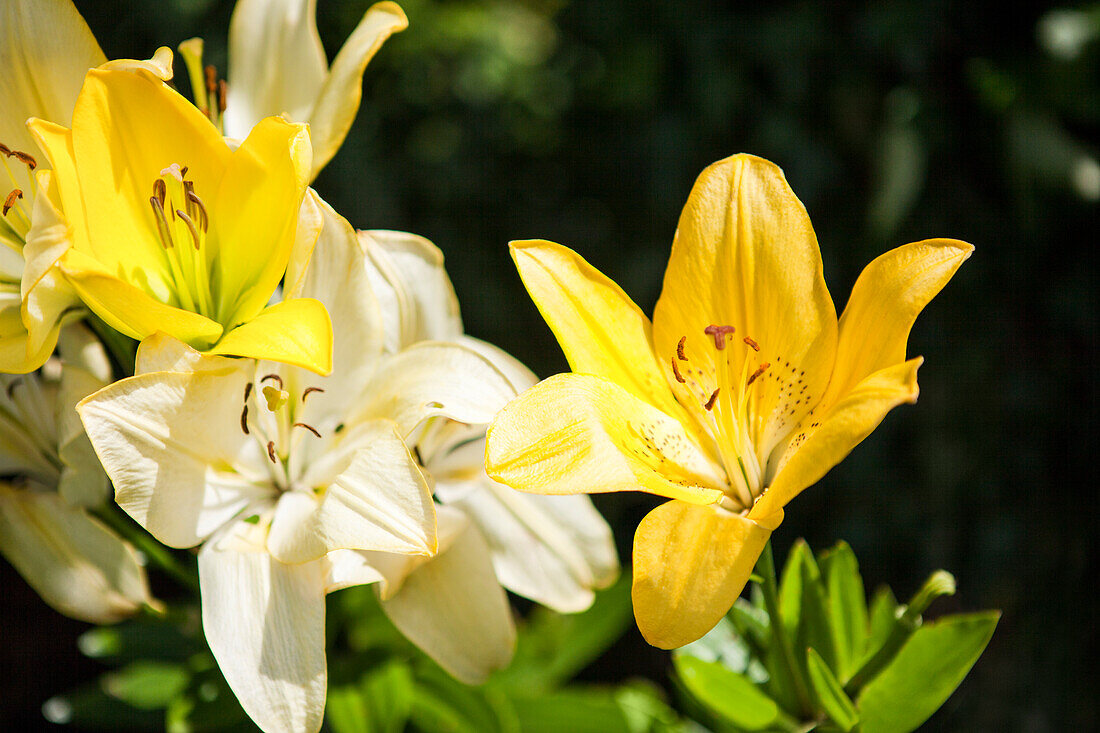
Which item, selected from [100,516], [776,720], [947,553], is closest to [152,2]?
[100,516]

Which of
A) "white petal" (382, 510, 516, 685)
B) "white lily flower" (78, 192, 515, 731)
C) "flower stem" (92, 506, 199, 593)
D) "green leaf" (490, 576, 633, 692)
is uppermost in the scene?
"white lily flower" (78, 192, 515, 731)

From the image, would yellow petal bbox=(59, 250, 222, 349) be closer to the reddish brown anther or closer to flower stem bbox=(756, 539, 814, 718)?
the reddish brown anther

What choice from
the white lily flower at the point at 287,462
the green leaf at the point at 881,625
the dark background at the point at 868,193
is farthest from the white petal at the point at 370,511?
the dark background at the point at 868,193

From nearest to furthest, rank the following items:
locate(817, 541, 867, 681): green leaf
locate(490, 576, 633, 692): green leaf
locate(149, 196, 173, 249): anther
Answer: locate(149, 196, 173, 249): anther, locate(817, 541, 867, 681): green leaf, locate(490, 576, 633, 692): green leaf

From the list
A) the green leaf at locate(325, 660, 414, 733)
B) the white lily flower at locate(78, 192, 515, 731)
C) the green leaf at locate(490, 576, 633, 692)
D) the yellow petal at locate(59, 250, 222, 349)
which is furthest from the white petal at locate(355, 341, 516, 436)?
the green leaf at locate(490, 576, 633, 692)

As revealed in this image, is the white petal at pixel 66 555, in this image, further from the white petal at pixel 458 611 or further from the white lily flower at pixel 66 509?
the white petal at pixel 458 611

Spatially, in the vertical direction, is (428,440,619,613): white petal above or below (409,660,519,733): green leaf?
above
